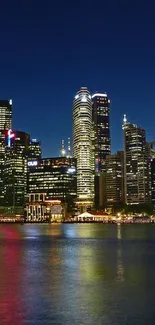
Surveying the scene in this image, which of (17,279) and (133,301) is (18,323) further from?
(17,279)

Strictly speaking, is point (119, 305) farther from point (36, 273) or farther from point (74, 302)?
point (36, 273)

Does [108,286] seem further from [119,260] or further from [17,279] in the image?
[119,260]

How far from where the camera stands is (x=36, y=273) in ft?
114

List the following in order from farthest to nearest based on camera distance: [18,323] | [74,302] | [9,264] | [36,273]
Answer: [9,264]
[36,273]
[74,302]
[18,323]

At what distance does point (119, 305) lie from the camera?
21906 millimetres

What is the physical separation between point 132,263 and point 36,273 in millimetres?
10712

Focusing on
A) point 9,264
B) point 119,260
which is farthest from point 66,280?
point 119,260

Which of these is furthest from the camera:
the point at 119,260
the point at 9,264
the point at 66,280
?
the point at 119,260

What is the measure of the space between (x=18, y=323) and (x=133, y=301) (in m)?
7.11

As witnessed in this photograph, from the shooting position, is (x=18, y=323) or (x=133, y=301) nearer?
(x=18, y=323)

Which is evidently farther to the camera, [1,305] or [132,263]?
[132,263]

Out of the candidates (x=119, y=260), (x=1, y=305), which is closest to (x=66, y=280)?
(x=1, y=305)

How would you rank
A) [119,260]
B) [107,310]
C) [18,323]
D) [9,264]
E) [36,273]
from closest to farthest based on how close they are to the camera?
[18,323]
[107,310]
[36,273]
[9,264]
[119,260]


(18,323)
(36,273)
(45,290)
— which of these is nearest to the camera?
(18,323)
